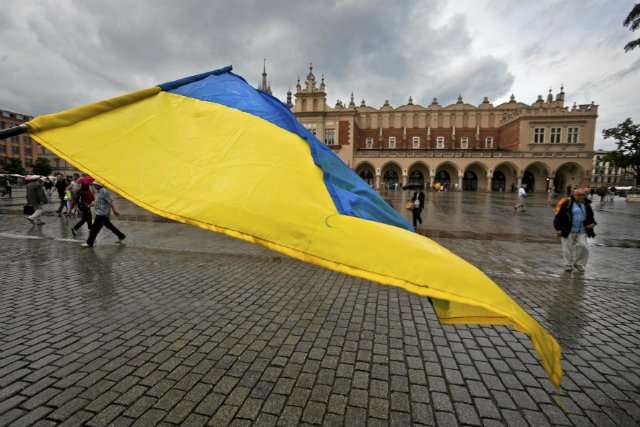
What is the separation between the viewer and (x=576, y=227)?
6.24m

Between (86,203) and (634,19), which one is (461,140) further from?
(86,203)

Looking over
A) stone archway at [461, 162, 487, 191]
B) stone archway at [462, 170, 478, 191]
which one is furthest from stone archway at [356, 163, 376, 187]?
stone archway at [462, 170, 478, 191]

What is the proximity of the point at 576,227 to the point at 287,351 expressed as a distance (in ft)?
21.0

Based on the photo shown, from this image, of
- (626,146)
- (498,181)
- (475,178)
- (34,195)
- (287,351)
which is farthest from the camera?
(475,178)

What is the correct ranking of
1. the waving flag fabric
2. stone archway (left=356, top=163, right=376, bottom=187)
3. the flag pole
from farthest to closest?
stone archway (left=356, top=163, right=376, bottom=187)
the flag pole
the waving flag fabric

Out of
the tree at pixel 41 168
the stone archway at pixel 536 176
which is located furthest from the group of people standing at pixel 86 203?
the tree at pixel 41 168

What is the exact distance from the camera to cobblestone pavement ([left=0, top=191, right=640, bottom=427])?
239 cm

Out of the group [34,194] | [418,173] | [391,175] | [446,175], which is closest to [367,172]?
[391,175]

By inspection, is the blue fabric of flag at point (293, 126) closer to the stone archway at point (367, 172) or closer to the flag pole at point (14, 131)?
the flag pole at point (14, 131)

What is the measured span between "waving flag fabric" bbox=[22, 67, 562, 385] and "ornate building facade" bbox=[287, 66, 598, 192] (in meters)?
37.7

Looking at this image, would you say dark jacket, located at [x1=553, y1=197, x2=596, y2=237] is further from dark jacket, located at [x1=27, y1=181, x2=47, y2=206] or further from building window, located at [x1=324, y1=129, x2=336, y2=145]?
building window, located at [x1=324, y1=129, x2=336, y2=145]

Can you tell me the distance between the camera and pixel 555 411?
7.93 ft

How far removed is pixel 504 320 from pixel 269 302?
3.76 meters

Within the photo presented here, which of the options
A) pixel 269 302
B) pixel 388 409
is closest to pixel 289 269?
pixel 269 302
